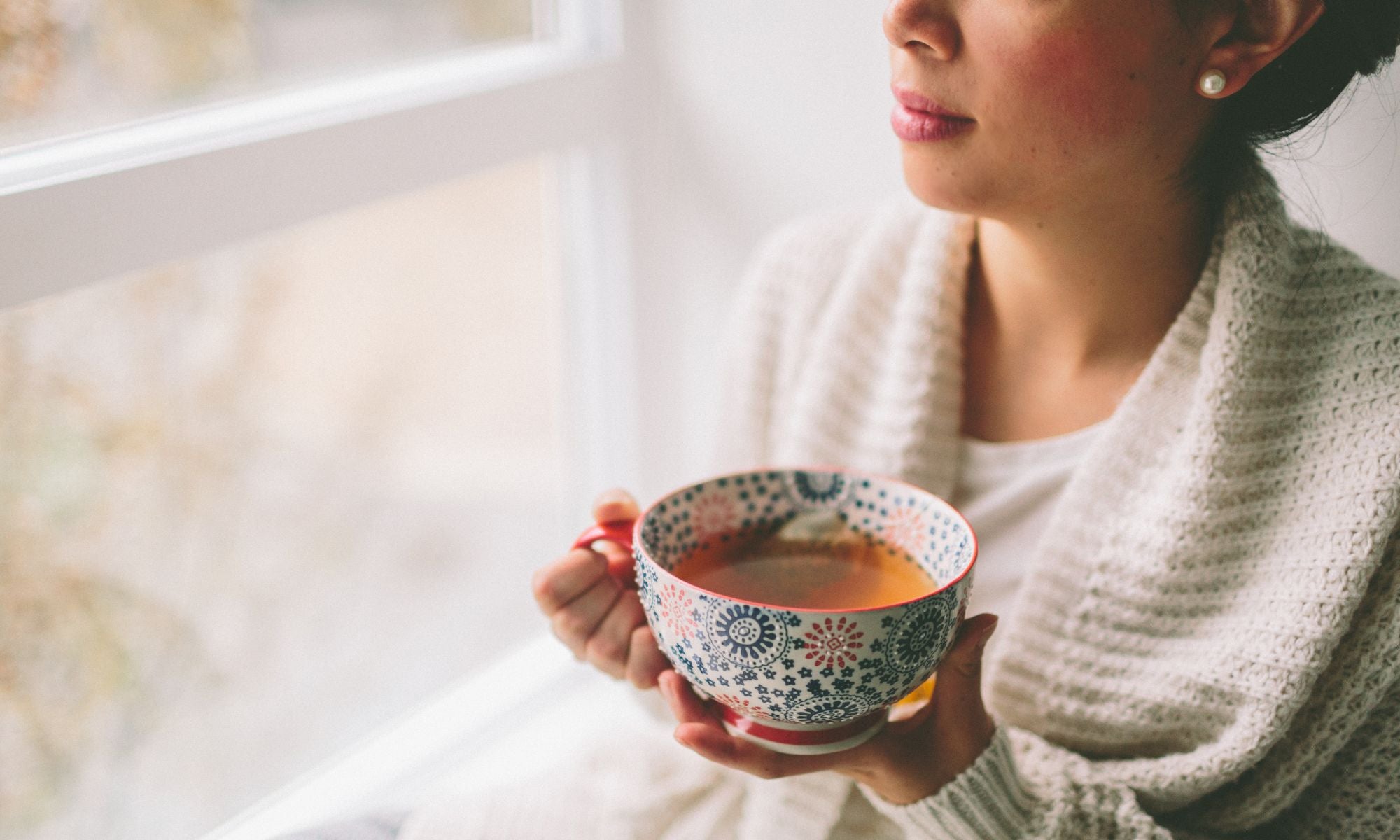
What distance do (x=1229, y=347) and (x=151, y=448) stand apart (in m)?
0.87

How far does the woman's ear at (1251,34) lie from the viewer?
2.46 ft

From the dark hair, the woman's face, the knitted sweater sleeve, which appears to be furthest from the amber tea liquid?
the dark hair

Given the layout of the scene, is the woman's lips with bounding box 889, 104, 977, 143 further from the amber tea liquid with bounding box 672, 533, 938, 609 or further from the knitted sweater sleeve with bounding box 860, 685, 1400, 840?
the knitted sweater sleeve with bounding box 860, 685, 1400, 840

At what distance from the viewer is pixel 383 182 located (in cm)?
99

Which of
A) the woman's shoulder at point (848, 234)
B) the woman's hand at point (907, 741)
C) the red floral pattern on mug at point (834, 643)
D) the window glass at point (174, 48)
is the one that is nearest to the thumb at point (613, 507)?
the woman's hand at point (907, 741)

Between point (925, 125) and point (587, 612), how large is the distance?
1.34ft

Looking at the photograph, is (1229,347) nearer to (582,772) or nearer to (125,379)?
(582,772)

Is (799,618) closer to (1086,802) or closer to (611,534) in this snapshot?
(611,534)

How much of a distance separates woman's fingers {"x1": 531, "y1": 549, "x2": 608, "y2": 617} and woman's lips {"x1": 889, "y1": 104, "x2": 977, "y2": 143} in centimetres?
36

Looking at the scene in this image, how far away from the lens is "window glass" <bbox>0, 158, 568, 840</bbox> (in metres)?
0.93

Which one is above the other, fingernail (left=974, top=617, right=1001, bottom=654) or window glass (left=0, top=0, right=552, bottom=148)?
window glass (left=0, top=0, right=552, bottom=148)

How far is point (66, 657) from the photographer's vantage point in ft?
3.17

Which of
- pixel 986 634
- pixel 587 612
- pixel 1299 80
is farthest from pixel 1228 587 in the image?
pixel 587 612

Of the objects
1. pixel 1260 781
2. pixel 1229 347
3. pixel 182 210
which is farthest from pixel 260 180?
pixel 1260 781
